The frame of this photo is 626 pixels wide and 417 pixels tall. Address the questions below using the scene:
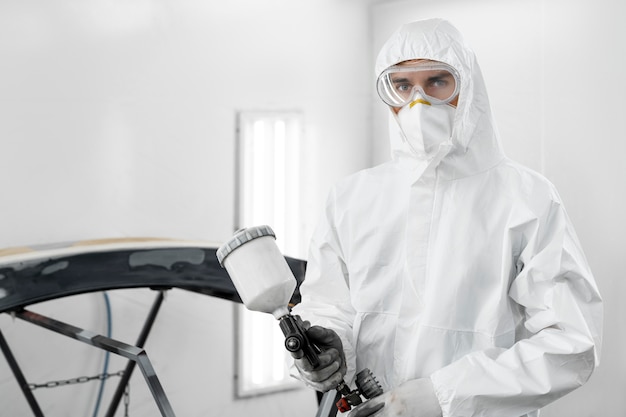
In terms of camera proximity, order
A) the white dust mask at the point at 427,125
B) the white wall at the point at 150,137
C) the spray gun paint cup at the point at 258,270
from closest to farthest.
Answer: the spray gun paint cup at the point at 258,270 < the white dust mask at the point at 427,125 < the white wall at the point at 150,137

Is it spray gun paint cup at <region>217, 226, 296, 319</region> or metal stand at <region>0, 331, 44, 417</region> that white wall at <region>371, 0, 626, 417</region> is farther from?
metal stand at <region>0, 331, 44, 417</region>

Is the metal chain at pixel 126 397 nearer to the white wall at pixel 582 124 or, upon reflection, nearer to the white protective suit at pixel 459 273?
the white protective suit at pixel 459 273

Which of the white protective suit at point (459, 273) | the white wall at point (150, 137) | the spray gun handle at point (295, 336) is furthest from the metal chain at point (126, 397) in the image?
the spray gun handle at point (295, 336)

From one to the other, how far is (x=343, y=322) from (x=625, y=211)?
1.15 m

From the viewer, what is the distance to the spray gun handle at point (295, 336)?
1049 millimetres

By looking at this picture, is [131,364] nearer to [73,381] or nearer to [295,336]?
[73,381]

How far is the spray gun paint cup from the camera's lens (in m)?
1.03

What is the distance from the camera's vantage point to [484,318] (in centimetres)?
116

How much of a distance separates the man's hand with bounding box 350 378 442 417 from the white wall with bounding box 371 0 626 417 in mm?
1171

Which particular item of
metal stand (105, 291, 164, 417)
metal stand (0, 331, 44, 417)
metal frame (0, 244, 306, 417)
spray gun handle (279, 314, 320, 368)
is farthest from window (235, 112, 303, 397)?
spray gun handle (279, 314, 320, 368)

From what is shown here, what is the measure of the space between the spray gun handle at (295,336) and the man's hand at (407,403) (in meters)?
0.13

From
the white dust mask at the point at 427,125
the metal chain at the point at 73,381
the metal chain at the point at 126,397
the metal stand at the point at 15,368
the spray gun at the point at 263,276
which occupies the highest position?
the white dust mask at the point at 427,125

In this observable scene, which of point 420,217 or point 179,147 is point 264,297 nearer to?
point 420,217

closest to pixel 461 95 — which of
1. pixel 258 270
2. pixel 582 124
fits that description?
pixel 258 270
